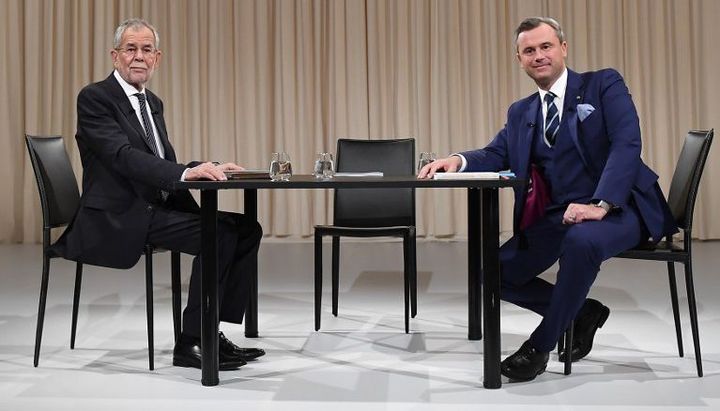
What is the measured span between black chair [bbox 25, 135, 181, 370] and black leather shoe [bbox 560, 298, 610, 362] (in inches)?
55.7

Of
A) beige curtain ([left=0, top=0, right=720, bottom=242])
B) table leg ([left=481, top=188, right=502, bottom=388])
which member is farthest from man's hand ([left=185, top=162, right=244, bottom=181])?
beige curtain ([left=0, top=0, right=720, bottom=242])

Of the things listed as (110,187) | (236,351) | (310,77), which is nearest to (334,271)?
(236,351)

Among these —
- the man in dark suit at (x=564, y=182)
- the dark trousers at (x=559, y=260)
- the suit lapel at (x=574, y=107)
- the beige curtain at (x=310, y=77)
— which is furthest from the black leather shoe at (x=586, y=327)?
the beige curtain at (x=310, y=77)

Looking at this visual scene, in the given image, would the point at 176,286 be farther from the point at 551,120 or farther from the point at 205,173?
the point at 551,120

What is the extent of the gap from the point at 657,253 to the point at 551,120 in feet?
1.98

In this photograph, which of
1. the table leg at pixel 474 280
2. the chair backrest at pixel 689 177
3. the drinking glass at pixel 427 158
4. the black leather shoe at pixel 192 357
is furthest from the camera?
the table leg at pixel 474 280

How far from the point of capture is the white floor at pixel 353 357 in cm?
276

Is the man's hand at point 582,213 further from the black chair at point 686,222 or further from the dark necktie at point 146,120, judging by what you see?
the dark necktie at point 146,120

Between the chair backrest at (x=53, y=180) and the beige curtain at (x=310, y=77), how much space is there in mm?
4252

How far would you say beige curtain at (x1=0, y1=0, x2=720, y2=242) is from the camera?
7.66 meters

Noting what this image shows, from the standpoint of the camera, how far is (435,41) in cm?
778

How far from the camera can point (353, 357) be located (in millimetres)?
3361

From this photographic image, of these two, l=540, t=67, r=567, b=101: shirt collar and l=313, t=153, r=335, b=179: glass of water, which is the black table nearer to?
l=313, t=153, r=335, b=179: glass of water

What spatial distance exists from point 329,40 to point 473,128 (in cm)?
145
